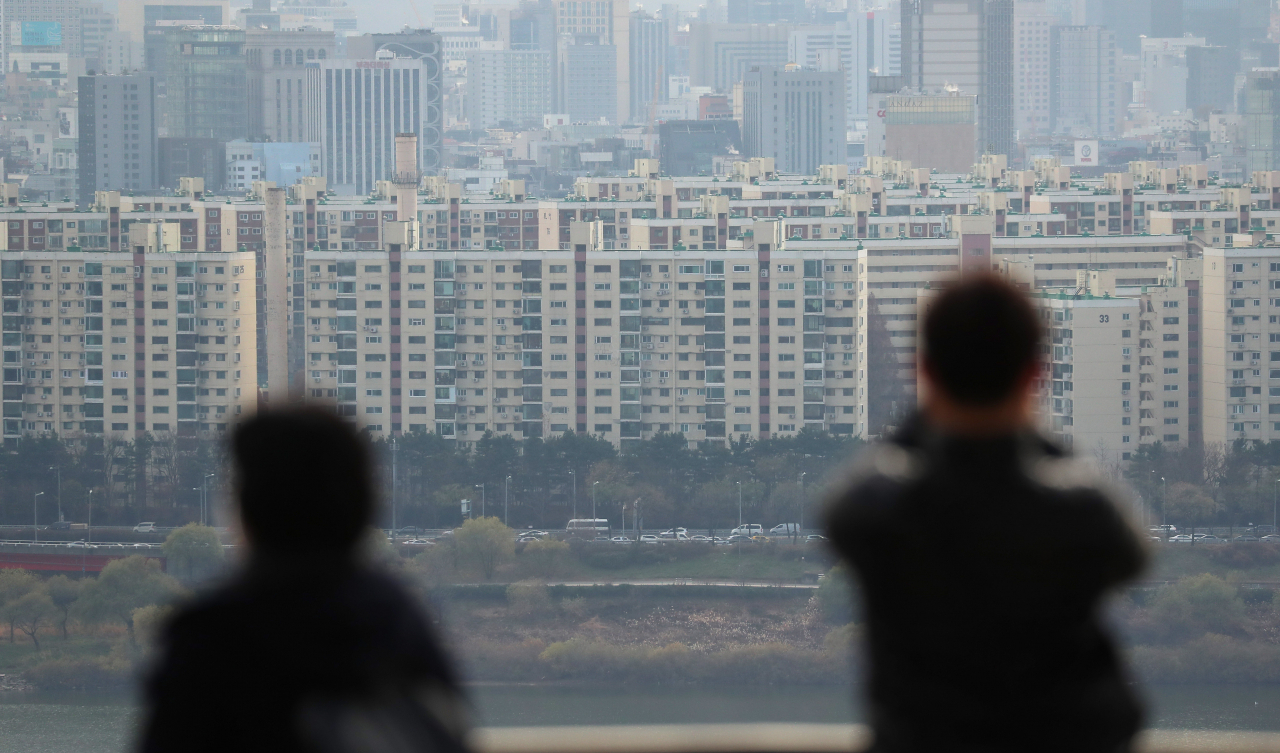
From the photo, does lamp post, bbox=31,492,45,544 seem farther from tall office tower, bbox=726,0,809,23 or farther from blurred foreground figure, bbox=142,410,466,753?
tall office tower, bbox=726,0,809,23

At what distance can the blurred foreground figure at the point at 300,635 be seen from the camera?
1.91 ft

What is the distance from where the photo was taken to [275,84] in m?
41.3

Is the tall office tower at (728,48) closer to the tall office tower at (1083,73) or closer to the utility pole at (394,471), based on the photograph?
the tall office tower at (1083,73)

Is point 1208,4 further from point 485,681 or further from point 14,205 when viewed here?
point 485,681

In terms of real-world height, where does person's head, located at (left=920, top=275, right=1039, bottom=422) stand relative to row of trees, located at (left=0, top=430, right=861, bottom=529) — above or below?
above

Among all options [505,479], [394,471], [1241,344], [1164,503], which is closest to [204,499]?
[394,471]

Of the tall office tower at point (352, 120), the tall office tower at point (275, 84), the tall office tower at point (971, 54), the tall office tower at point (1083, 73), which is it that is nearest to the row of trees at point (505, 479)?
the tall office tower at point (352, 120)

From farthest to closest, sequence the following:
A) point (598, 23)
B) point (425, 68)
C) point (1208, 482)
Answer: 1. point (598, 23)
2. point (425, 68)
3. point (1208, 482)

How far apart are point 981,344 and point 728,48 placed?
5883 cm

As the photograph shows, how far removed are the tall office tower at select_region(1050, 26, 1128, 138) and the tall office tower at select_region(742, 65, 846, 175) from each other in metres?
16.3

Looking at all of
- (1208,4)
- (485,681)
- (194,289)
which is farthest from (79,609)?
(1208,4)

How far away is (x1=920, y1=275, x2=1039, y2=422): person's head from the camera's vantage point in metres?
0.62

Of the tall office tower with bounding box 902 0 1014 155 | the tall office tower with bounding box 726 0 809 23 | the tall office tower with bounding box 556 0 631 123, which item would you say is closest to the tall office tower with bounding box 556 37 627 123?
the tall office tower with bounding box 556 0 631 123

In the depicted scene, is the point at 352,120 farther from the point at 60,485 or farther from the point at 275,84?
the point at 60,485
